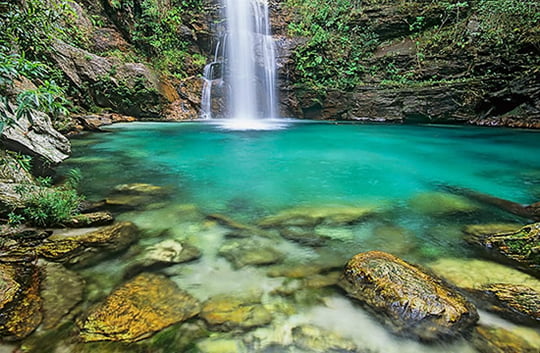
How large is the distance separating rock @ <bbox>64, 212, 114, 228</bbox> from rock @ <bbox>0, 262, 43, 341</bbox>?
0.70 metres

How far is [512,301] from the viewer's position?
1.92 meters

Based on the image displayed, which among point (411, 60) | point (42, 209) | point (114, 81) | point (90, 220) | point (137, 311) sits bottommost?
point (137, 311)

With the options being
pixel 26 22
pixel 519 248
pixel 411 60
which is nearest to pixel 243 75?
pixel 411 60

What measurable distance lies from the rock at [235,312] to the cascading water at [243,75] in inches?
525

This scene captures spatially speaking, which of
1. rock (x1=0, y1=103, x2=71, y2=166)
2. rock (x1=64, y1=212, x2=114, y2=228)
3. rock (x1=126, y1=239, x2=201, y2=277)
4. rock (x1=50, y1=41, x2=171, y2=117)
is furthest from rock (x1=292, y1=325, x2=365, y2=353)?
rock (x1=50, y1=41, x2=171, y2=117)

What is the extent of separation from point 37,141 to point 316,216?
14.5 ft

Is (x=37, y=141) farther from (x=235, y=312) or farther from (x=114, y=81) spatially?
(x=114, y=81)

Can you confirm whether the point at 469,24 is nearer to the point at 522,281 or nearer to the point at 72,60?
the point at 522,281

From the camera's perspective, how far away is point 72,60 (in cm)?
1123

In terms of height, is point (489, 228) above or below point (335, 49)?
below

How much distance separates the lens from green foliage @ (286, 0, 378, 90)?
14.9 m

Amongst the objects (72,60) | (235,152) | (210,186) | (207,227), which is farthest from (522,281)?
(72,60)

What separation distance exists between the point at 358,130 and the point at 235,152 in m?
6.17

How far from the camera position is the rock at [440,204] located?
12.1 ft
